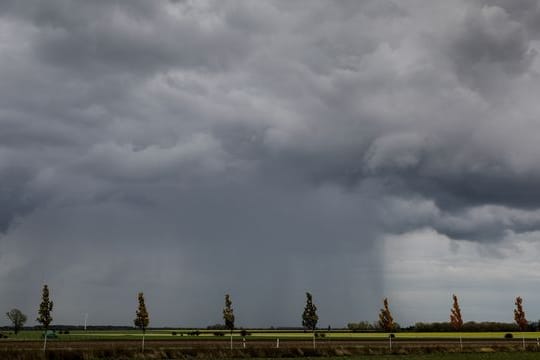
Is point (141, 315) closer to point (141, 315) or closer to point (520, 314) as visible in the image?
point (141, 315)

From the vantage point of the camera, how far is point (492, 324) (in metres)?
198

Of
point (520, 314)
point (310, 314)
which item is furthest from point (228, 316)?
point (520, 314)

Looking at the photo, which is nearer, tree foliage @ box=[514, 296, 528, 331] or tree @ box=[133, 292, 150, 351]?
tree @ box=[133, 292, 150, 351]

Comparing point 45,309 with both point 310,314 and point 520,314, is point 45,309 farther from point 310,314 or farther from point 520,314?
point 520,314

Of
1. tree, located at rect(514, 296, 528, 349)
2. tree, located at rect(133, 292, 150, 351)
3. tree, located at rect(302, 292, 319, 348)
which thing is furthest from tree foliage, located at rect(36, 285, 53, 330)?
tree, located at rect(514, 296, 528, 349)

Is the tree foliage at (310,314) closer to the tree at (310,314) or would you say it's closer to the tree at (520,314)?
the tree at (310,314)

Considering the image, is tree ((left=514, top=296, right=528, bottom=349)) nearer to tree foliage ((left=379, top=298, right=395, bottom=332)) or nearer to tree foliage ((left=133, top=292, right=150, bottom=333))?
tree foliage ((left=379, top=298, right=395, bottom=332))

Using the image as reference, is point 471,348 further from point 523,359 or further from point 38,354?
point 38,354

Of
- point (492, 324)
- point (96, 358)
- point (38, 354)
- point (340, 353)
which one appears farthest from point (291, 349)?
point (492, 324)

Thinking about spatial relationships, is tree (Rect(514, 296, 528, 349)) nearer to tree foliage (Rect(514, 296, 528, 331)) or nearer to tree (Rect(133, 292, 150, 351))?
tree foliage (Rect(514, 296, 528, 331))

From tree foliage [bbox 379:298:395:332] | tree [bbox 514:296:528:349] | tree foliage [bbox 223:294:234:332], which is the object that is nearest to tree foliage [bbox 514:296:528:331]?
tree [bbox 514:296:528:349]

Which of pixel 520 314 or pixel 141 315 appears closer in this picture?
pixel 141 315

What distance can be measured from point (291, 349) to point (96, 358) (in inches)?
908

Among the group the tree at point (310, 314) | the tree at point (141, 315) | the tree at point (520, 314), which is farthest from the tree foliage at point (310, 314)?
the tree at point (520, 314)
